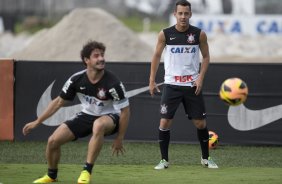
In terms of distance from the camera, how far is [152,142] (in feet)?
49.4

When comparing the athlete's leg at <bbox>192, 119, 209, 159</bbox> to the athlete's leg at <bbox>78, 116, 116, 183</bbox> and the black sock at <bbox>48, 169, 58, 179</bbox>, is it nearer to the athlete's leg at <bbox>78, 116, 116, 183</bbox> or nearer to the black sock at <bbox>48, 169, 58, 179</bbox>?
the athlete's leg at <bbox>78, 116, 116, 183</bbox>

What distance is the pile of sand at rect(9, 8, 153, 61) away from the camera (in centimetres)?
2208

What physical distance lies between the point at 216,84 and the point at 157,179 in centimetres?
469

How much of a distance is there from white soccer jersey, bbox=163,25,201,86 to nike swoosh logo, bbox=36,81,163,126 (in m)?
3.29

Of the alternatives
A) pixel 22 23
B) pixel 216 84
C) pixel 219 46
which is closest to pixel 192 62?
pixel 216 84

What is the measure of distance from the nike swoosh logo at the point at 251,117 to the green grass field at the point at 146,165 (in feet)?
1.32

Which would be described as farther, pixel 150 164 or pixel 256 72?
pixel 256 72

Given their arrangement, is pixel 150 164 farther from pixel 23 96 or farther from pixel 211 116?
pixel 23 96

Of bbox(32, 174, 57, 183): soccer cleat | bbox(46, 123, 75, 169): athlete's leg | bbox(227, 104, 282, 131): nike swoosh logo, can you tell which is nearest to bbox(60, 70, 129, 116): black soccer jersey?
bbox(46, 123, 75, 169): athlete's leg

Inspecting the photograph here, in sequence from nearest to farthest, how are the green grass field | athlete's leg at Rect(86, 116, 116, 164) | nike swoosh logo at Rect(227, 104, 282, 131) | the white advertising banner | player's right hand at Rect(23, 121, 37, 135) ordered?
player's right hand at Rect(23, 121, 37, 135) < athlete's leg at Rect(86, 116, 116, 164) < the green grass field < nike swoosh logo at Rect(227, 104, 282, 131) < the white advertising banner

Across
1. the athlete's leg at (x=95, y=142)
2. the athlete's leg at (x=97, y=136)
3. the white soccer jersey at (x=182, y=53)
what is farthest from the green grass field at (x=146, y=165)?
the white soccer jersey at (x=182, y=53)

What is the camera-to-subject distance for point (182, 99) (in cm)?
1184

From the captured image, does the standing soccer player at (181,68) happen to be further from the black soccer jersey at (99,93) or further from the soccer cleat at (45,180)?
the soccer cleat at (45,180)

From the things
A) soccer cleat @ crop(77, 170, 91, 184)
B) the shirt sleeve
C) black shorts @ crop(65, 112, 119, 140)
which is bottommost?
soccer cleat @ crop(77, 170, 91, 184)
